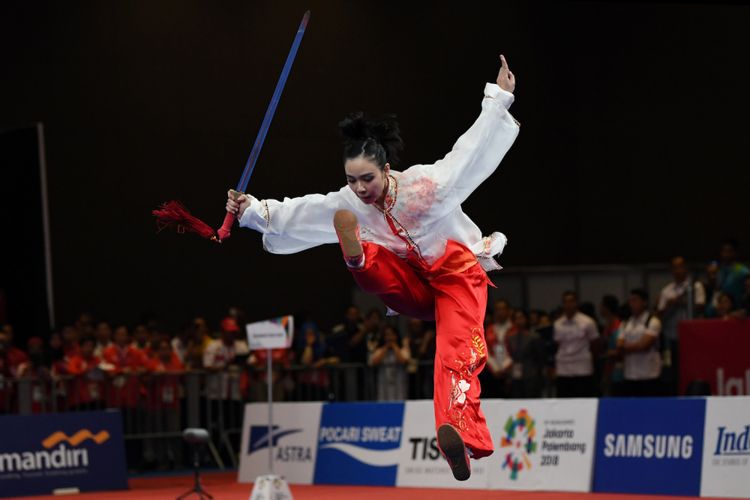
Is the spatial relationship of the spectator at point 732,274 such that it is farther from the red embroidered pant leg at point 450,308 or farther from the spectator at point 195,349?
the red embroidered pant leg at point 450,308

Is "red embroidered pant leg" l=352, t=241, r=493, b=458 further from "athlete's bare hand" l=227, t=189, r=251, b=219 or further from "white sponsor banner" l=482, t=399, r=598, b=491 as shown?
"white sponsor banner" l=482, t=399, r=598, b=491

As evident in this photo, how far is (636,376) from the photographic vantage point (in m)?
12.6

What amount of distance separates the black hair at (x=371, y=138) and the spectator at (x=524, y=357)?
7.29m

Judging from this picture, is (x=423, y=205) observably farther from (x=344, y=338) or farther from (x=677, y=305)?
(x=344, y=338)

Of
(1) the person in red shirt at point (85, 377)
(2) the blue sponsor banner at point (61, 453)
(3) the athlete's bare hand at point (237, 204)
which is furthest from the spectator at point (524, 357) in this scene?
(3) the athlete's bare hand at point (237, 204)

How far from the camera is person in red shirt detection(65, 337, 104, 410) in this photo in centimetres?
1395

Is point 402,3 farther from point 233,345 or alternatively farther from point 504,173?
point 233,345

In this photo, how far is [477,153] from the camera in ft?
21.4

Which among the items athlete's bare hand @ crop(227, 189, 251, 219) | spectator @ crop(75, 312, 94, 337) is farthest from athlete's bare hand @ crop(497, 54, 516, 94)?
spectator @ crop(75, 312, 94, 337)

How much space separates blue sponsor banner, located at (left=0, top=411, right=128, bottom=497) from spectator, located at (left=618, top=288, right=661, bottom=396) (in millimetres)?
5367

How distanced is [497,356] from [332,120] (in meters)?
6.89

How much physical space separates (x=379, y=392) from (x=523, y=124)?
805 cm

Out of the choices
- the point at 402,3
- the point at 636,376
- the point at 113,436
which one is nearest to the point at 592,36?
the point at 402,3

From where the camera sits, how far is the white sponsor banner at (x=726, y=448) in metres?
10.1
